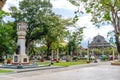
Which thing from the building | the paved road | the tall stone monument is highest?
the building

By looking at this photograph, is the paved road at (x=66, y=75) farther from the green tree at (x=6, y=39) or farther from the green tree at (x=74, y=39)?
the green tree at (x=74, y=39)

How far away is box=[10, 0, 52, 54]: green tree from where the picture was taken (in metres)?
55.0

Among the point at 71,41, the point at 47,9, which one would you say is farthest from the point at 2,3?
the point at 71,41

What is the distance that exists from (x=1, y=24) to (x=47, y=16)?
31.9ft

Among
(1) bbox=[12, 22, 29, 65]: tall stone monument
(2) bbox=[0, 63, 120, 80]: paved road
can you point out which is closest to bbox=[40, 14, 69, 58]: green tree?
(1) bbox=[12, 22, 29, 65]: tall stone monument

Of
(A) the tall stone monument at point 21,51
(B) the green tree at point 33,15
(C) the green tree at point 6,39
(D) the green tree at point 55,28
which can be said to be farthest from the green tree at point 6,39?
(A) the tall stone monument at point 21,51

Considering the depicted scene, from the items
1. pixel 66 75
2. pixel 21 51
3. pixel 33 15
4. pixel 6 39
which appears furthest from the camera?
pixel 33 15

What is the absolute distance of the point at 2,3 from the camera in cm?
399

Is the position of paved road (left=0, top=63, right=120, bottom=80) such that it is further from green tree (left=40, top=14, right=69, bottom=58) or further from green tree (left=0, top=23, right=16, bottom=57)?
green tree (left=40, top=14, right=69, bottom=58)

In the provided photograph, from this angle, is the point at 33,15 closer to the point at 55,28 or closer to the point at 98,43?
the point at 55,28

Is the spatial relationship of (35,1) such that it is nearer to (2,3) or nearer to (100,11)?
(100,11)

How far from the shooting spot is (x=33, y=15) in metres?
55.4

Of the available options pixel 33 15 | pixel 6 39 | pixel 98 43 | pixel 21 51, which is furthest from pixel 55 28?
pixel 98 43

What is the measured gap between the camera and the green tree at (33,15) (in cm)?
5500
